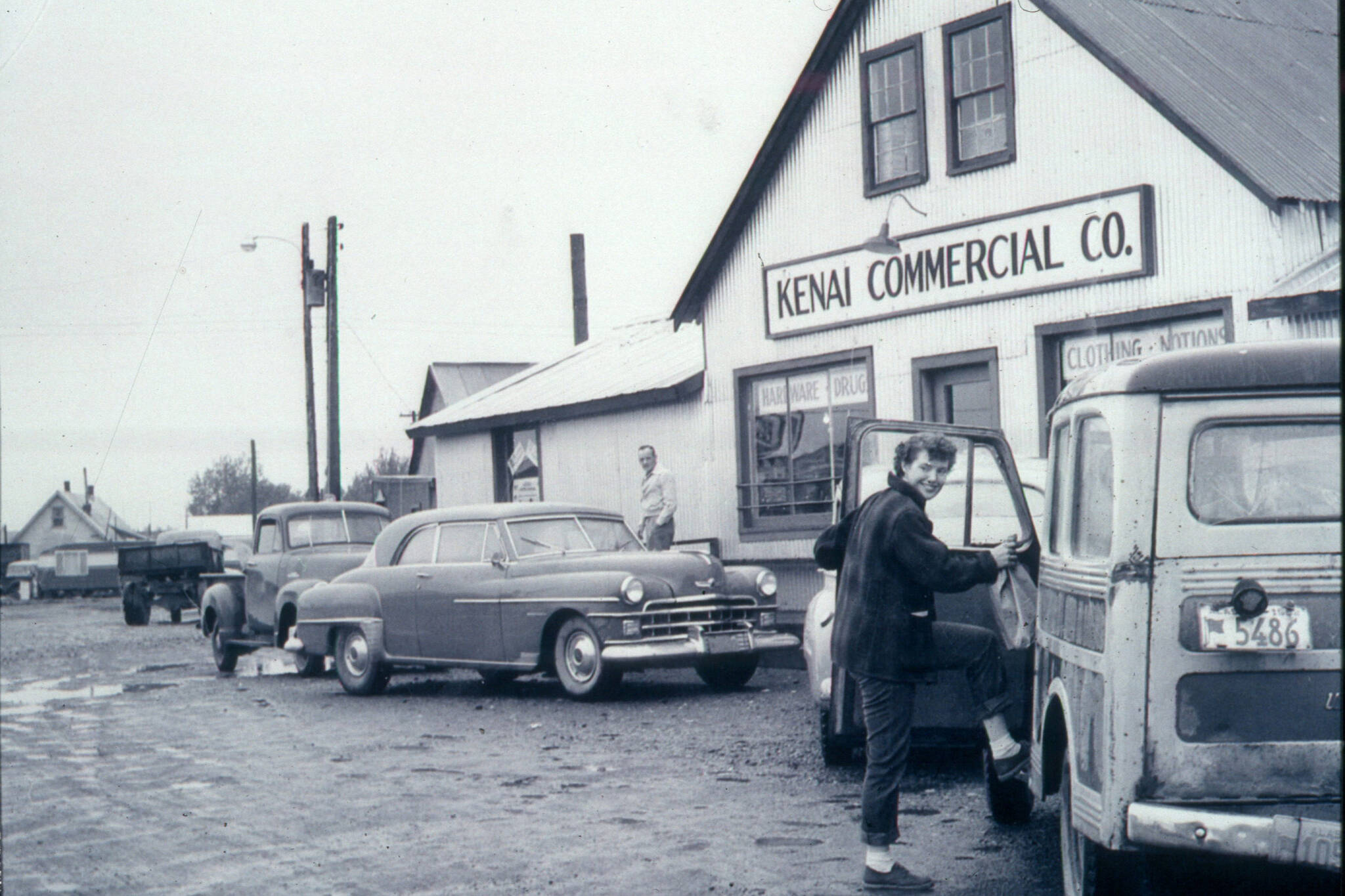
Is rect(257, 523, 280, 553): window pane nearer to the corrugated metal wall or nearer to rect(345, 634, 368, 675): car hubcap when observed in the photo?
rect(345, 634, 368, 675): car hubcap

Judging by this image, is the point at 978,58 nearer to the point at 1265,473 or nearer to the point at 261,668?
the point at 261,668

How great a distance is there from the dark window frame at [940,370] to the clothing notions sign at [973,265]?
1.64ft

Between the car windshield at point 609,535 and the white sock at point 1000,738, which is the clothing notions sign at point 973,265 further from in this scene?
the white sock at point 1000,738

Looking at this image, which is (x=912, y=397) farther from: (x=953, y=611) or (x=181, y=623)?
(x=181, y=623)

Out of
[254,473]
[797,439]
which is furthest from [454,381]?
[797,439]

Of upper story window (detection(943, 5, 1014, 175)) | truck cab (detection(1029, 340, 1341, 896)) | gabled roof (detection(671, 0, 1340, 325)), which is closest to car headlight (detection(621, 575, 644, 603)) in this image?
upper story window (detection(943, 5, 1014, 175))

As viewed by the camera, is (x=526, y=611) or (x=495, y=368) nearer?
(x=526, y=611)

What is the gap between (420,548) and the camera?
48.3ft

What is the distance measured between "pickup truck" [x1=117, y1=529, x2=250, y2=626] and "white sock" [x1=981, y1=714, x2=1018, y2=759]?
2547 cm

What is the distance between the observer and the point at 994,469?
8500 millimetres

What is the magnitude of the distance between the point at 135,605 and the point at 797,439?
17.5 m

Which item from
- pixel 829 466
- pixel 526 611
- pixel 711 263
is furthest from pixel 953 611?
pixel 711 263

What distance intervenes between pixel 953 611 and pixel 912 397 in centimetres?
828

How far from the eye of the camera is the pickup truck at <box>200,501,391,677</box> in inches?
691
